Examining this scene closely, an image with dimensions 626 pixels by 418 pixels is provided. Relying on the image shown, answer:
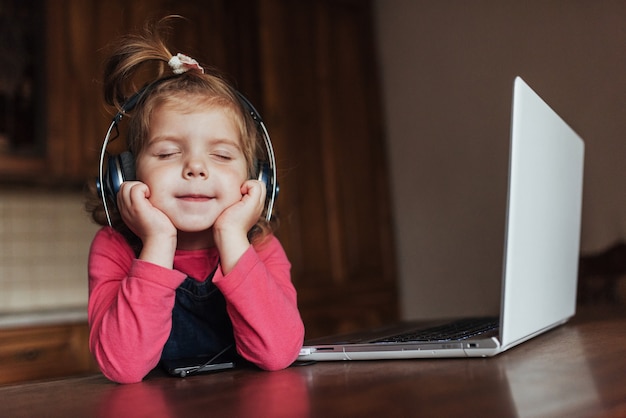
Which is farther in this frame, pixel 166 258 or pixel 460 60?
pixel 460 60

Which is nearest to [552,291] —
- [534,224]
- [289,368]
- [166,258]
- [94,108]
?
[534,224]

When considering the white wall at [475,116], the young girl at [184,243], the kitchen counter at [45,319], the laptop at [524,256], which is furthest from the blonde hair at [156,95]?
the white wall at [475,116]

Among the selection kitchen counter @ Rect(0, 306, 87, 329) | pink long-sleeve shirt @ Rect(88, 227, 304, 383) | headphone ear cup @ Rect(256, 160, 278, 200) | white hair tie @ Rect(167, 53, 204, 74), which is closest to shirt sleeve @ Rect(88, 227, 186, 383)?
pink long-sleeve shirt @ Rect(88, 227, 304, 383)

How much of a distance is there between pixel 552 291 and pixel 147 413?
63cm

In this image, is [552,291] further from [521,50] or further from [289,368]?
[521,50]

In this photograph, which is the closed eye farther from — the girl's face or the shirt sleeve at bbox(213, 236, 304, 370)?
the shirt sleeve at bbox(213, 236, 304, 370)

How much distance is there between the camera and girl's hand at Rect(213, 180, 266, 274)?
0.84 meters

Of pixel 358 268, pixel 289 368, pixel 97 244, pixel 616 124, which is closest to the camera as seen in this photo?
pixel 289 368

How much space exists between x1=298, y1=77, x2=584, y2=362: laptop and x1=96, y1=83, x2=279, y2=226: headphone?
0.24 metres

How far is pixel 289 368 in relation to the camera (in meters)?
0.81

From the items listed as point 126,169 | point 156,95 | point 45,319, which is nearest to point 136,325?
point 126,169

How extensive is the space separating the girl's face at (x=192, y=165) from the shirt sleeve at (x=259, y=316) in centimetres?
10

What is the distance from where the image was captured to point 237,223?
876 millimetres

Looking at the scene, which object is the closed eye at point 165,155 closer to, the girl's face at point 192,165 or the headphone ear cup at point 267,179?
the girl's face at point 192,165
